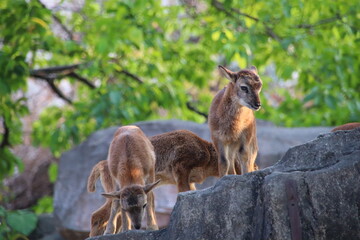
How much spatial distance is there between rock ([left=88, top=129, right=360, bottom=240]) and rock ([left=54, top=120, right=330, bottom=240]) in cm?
613

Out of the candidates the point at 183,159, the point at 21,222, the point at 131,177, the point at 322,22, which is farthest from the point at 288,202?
the point at 322,22

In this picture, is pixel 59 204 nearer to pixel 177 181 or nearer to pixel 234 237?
pixel 177 181

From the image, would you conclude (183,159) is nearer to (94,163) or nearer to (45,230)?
(94,163)

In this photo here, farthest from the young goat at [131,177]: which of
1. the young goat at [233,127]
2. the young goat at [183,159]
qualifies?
the young goat at [233,127]

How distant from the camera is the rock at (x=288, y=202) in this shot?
6.24m

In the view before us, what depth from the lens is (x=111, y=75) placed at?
→ 17.2m

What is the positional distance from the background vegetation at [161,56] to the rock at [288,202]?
22.2ft

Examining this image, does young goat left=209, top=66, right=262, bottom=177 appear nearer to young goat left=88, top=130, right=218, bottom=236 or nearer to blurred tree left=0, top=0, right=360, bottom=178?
young goat left=88, top=130, right=218, bottom=236

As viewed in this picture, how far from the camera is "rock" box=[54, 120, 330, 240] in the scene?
13125mm

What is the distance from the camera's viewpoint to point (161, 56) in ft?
58.0

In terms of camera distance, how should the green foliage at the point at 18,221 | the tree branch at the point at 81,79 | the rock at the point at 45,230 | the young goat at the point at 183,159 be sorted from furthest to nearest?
the tree branch at the point at 81,79 < the rock at the point at 45,230 < the young goat at the point at 183,159 < the green foliage at the point at 18,221

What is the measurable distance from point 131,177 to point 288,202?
3.18m

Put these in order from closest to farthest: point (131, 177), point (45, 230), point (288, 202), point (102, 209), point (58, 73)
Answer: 1. point (288, 202)
2. point (131, 177)
3. point (102, 209)
4. point (45, 230)
5. point (58, 73)

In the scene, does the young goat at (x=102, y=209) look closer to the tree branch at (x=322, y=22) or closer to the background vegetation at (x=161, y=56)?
the background vegetation at (x=161, y=56)
